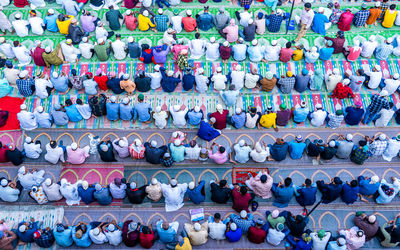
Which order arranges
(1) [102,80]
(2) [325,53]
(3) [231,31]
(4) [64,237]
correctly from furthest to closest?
(3) [231,31] → (2) [325,53] → (1) [102,80] → (4) [64,237]

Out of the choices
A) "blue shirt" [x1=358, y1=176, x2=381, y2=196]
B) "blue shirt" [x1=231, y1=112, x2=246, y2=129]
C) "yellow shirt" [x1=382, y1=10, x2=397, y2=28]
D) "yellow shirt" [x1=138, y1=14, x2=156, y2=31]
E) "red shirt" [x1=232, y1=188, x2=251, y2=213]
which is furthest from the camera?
"yellow shirt" [x1=382, y1=10, x2=397, y2=28]

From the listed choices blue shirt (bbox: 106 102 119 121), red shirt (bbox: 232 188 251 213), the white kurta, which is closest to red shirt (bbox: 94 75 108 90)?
blue shirt (bbox: 106 102 119 121)

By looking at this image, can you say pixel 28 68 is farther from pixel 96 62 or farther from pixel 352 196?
pixel 352 196

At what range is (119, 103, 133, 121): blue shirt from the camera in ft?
46.9

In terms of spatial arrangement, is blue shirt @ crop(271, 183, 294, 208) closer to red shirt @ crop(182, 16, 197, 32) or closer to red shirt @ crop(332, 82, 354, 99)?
red shirt @ crop(332, 82, 354, 99)

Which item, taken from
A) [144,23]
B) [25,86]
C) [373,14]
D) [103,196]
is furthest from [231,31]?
[103,196]

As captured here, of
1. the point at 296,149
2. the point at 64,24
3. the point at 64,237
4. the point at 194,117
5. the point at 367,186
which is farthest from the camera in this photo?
the point at 64,24

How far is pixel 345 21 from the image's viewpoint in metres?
16.5

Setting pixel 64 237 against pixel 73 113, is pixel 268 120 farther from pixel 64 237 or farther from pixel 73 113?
pixel 64 237

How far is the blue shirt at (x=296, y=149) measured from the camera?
13.7 meters

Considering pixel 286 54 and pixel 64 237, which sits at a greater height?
pixel 286 54

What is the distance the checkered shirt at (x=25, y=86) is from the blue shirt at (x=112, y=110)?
2.66m

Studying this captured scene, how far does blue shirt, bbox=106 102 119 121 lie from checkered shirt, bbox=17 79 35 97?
266 centimetres

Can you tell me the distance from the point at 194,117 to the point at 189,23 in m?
3.84
